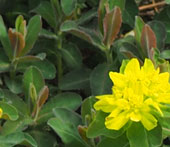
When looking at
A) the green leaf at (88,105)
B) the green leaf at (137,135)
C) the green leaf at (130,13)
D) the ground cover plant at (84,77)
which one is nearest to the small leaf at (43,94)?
the ground cover plant at (84,77)

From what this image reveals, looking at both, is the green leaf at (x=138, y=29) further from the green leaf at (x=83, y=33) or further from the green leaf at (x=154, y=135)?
the green leaf at (x=154, y=135)

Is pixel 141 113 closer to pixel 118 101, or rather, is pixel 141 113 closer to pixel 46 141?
pixel 118 101

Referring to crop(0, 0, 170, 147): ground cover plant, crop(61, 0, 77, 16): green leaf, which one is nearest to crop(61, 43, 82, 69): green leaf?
crop(0, 0, 170, 147): ground cover plant

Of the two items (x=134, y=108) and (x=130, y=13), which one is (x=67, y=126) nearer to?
(x=134, y=108)

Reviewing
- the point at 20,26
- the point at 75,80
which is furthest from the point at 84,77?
the point at 20,26

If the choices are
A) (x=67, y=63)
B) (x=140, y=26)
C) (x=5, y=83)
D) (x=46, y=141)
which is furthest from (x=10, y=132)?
(x=140, y=26)

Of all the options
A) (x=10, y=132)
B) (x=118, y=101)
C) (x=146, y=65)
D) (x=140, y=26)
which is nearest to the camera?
(x=118, y=101)

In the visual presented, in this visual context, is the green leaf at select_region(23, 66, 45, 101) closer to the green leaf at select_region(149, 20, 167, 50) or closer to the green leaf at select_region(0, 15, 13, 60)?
the green leaf at select_region(0, 15, 13, 60)
